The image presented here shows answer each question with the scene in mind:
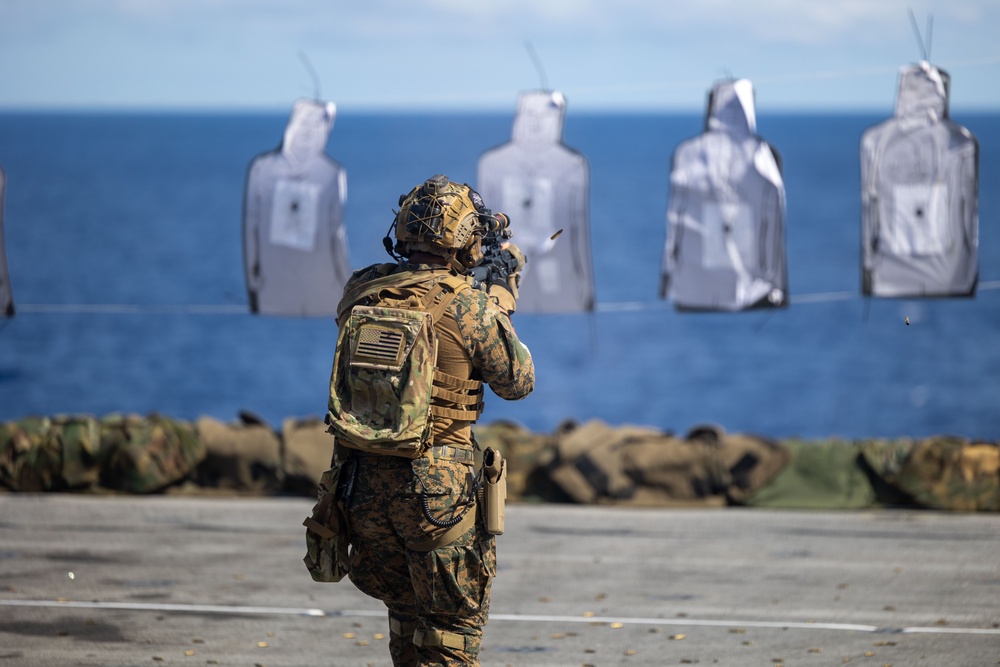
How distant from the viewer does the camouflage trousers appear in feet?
17.4

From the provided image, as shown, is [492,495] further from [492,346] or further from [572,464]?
[572,464]

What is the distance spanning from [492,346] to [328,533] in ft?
3.04

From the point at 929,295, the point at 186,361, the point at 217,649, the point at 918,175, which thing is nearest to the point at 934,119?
the point at 918,175

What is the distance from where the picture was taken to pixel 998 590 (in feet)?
27.2

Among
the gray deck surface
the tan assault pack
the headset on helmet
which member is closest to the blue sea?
the gray deck surface

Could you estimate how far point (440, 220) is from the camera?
5422 millimetres

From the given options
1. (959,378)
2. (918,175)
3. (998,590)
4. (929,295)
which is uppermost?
(918,175)

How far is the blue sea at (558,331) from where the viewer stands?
201ft

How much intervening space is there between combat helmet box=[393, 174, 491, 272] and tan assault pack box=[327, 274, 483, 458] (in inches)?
5.8

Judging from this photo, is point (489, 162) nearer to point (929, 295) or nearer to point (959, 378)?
point (929, 295)

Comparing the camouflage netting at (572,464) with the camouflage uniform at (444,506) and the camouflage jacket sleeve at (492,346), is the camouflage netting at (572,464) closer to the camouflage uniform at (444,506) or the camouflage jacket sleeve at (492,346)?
the camouflage uniform at (444,506)

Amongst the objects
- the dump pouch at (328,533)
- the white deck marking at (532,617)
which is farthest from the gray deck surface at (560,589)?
the dump pouch at (328,533)

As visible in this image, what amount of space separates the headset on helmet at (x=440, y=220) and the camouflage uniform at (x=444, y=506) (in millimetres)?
109

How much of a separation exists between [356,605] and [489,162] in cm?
443
